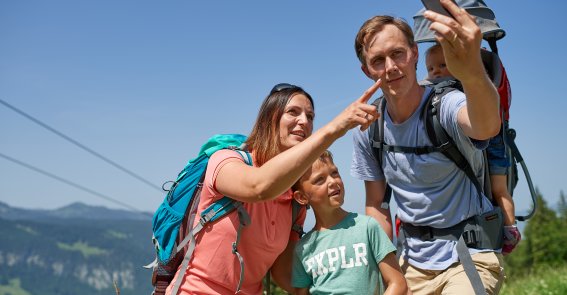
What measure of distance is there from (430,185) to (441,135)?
0.35 metres

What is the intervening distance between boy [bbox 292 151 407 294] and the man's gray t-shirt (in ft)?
A: 0.79

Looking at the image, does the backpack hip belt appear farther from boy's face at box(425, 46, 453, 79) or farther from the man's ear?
boy's face at box(425, 46, 453, 79)

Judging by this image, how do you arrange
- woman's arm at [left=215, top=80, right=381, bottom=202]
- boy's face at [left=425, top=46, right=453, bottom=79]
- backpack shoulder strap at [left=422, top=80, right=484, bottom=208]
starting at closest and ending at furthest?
woman's arm at [left=215, top=80, right=381, bottom=202] → backpack shoulder strap at [left=422, top=80, right=484, bottom=208] → boy's face at [left=425, top=46, right=453, bottom=79]

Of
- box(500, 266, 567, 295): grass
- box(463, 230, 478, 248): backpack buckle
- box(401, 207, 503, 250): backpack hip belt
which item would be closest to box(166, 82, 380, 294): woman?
box(401, 207, 503, 250): backpack hip belt

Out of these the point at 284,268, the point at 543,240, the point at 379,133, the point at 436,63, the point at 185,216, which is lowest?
the point at 543,240

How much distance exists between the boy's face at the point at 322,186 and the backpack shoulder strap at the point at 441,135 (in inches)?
27.6

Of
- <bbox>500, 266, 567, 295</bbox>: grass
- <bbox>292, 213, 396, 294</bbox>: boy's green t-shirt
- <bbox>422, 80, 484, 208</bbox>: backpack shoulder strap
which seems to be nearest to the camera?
<bbox>422, 80, 484, 208</bbox>: backpack shoulder strap

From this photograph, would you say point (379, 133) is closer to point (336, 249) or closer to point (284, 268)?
point (336, 249)

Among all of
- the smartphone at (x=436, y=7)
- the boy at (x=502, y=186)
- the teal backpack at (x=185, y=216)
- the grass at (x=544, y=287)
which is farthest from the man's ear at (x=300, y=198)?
the grass at (x=544, y=287)

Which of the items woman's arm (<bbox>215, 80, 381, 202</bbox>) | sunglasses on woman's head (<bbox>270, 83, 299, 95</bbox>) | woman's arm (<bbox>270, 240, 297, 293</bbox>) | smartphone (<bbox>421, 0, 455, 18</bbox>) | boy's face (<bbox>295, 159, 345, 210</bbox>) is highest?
smartphone (<bbox>421, 0, 455, 18</bbox>)

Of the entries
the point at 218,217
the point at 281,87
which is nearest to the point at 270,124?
the point at 281,87

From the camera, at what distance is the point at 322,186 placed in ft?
12.5

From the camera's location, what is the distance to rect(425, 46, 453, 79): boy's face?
4387 mm

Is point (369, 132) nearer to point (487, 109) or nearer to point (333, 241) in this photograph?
point (333, 241)
